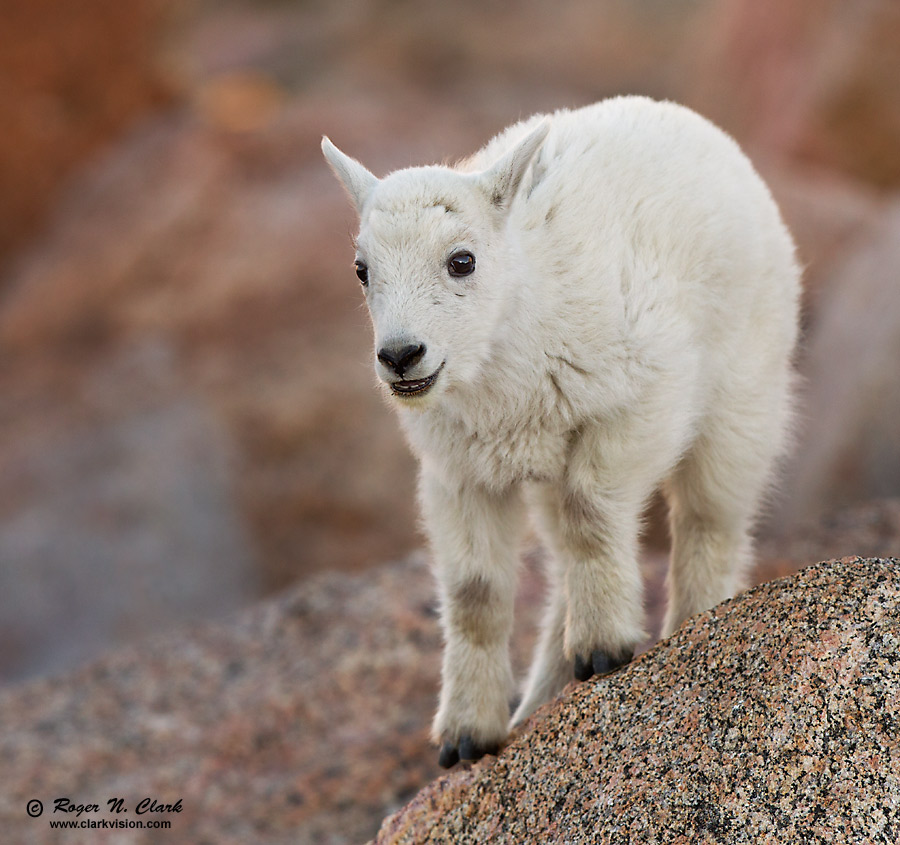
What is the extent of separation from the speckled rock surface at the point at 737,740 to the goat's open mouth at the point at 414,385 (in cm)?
120

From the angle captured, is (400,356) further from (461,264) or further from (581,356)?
(581,356)

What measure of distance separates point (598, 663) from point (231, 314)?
10249mm

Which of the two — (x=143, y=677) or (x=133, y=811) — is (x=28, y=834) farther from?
(x=143, y=677)

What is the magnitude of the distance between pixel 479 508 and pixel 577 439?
1.57 ft

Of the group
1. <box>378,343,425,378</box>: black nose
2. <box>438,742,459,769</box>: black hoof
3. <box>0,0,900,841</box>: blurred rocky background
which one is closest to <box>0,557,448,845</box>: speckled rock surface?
<box>0,0,900,841</box>: blurred rocky background

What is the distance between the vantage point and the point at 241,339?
13.6m

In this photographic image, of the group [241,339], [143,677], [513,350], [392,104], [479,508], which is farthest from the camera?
[392,104]

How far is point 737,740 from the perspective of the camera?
3.46 m

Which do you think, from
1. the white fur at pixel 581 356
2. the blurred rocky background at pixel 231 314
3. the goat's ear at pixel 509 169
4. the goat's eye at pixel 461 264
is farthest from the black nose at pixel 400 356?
the blurred rocky background at pixel 231 314

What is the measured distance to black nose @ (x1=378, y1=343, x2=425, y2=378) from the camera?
387 cm

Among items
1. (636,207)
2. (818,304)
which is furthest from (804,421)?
(636,207)

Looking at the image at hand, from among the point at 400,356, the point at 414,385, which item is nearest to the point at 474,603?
the point at 414,385

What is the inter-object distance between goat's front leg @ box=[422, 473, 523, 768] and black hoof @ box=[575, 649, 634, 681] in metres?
0.37

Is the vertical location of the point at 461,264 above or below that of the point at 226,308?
above
